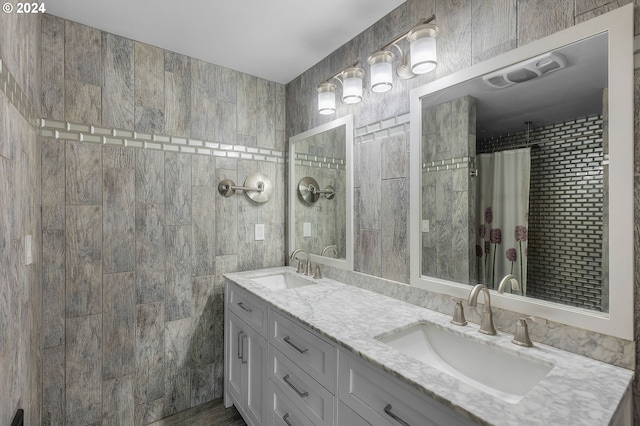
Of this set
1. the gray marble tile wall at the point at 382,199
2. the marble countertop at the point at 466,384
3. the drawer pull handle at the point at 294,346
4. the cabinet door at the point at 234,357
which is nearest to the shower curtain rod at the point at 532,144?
the gray marble tile wall at the point at 382,199

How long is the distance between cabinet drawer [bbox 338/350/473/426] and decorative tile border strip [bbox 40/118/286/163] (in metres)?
1.78

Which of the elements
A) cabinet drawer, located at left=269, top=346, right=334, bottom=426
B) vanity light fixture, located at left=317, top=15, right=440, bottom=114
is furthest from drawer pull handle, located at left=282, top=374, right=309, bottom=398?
vanity light fixture, located at left=317, top=15, right=440, bottom=114

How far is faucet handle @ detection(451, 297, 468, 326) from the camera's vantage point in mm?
1286

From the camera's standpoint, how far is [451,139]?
1447 millimetres

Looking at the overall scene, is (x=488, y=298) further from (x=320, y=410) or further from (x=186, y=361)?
(x=186, y=361)

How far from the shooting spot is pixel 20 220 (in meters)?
1.19

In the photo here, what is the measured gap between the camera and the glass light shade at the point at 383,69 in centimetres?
156

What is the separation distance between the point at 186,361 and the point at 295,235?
3.97 ft

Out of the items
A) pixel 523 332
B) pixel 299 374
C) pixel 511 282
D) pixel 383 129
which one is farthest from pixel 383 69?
pixel 299 374

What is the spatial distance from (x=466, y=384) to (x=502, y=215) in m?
0.70

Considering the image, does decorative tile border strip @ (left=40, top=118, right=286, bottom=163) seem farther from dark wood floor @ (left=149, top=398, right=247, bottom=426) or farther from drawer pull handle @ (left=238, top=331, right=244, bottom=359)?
dark wood floor @ (left=149, top=398, right=247, bottom=426)

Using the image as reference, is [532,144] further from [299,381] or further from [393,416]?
[299,381]

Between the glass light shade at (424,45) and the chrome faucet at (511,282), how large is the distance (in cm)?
98

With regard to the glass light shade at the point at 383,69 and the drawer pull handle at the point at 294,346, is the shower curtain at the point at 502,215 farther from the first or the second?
the drawer pull handle at the point at 294,346
